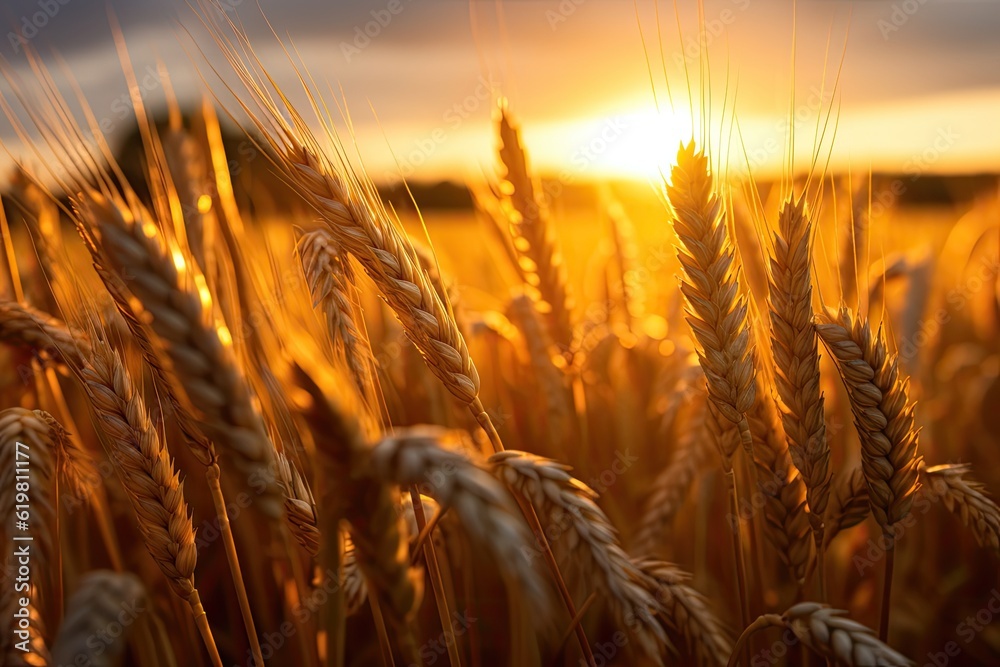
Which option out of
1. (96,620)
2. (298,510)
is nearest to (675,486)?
(298,510)

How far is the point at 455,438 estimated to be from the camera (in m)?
0.83

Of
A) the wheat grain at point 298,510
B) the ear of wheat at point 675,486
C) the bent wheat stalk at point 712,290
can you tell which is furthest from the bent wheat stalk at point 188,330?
the ear of wheat at point 675,486

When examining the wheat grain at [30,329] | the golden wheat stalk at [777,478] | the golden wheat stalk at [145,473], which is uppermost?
the wheat grain at [30,329]

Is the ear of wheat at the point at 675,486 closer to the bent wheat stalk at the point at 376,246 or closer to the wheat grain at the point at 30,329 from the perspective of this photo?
the bent wheat stalk at the point at 376,246

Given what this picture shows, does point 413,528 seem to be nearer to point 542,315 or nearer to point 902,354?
point 542,315

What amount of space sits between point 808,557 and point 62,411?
2031 mm

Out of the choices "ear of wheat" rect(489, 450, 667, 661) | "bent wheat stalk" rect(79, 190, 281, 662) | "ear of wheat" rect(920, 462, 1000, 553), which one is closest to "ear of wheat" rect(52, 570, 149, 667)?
"bent wheat stalk" rect(79, 190, 281, 662)

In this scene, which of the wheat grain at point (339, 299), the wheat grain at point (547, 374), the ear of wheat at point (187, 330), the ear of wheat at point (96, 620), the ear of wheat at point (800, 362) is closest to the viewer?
the ear of wheat at point (187, 330)

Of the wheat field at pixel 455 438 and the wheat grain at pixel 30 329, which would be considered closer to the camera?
the wheat field at pixel 455 438

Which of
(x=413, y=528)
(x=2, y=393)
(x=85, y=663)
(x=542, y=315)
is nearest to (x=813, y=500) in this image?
(x=413, y=528)

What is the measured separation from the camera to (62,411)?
1697mm

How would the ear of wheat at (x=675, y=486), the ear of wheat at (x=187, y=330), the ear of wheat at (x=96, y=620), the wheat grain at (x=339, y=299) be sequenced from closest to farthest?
1. the ear of wheat at (x=187, y=330)
2. the ear of wheat at (x=96, y=620)
3. the wheat grain at (x=339, y=299)
4. the ear of wheat at (x=675, y=486)

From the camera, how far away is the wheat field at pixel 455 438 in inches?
31.4

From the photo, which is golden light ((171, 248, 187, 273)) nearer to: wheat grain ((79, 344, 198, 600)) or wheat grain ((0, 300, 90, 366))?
wheat grain ((79, 344, 198, 600))
